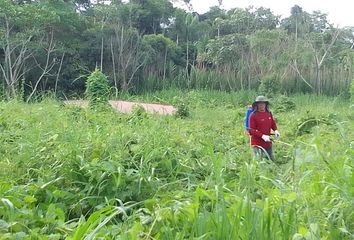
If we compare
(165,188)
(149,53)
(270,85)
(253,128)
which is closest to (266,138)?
(253,128)

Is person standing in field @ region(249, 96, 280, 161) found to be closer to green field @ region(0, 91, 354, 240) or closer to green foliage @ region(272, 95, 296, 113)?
green field @ region(0, 91, 354, 240)

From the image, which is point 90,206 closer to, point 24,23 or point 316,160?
point 316,160

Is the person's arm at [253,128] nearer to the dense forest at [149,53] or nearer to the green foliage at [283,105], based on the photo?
the green foliage at [283,105]

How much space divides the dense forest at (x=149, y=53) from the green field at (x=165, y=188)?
43.8ft

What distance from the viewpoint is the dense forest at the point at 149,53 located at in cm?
1781

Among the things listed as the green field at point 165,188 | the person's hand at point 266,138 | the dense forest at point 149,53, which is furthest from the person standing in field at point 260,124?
the dense forest at point 149,53

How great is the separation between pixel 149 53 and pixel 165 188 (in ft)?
63.0

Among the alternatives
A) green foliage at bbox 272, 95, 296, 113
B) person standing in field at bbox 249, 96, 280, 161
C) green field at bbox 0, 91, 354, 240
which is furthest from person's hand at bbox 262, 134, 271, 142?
green foliage at bbox 272, 95, 296, 113

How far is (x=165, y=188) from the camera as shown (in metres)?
2.62

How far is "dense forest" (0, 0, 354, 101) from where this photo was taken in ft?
58.4

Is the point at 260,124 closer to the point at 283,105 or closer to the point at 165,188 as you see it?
the point at 165,188

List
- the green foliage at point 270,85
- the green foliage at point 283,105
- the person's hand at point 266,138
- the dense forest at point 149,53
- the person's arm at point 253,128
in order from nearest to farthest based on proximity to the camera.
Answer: the person's hand at point 266,138
the person's arm at point 253,128
the green foliage at point 283,105
the green foliage at point 270,85
the dense forest at point 149,53

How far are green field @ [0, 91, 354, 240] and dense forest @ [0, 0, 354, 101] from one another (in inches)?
526

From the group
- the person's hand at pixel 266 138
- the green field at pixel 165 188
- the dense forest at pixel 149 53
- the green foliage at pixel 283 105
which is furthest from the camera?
the dense forest at pixel 149 53
